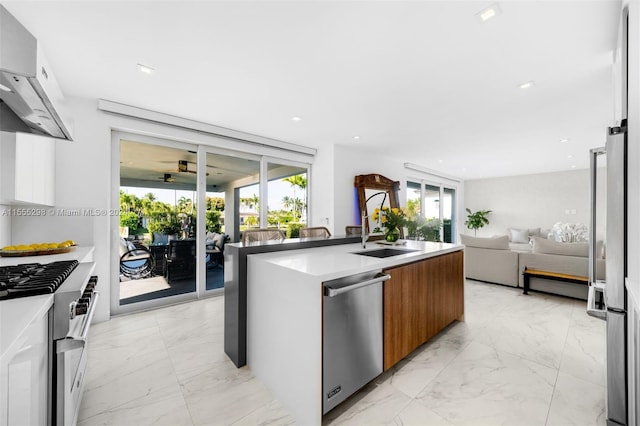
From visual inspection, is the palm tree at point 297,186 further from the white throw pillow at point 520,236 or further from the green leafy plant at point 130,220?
the white throw pillow at point 520,236

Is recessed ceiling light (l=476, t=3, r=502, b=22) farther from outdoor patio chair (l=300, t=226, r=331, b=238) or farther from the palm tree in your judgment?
the palm tree

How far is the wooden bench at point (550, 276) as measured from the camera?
3275mm

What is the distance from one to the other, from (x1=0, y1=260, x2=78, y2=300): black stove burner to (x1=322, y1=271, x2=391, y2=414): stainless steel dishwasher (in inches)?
45.1

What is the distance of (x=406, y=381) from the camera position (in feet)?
5.77

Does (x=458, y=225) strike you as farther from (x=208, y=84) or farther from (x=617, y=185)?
(x=208, y=84)

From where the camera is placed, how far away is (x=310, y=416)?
4.42 ft

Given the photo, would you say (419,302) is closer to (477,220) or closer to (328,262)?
(328,262)

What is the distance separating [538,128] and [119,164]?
5.68 meters

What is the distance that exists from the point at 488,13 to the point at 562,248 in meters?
3.49

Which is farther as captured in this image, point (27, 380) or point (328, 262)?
point (328, 262)

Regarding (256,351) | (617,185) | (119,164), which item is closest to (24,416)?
(256,351)

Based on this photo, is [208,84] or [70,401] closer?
[70,401]

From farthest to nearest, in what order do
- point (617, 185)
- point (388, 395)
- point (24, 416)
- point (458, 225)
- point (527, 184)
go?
point (458, 225)
point (527, 184)
point (388, 395)
point (617, 185)
point (24, 416)

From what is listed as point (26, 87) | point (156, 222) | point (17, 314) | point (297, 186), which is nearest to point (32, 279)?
point (17, 314)
